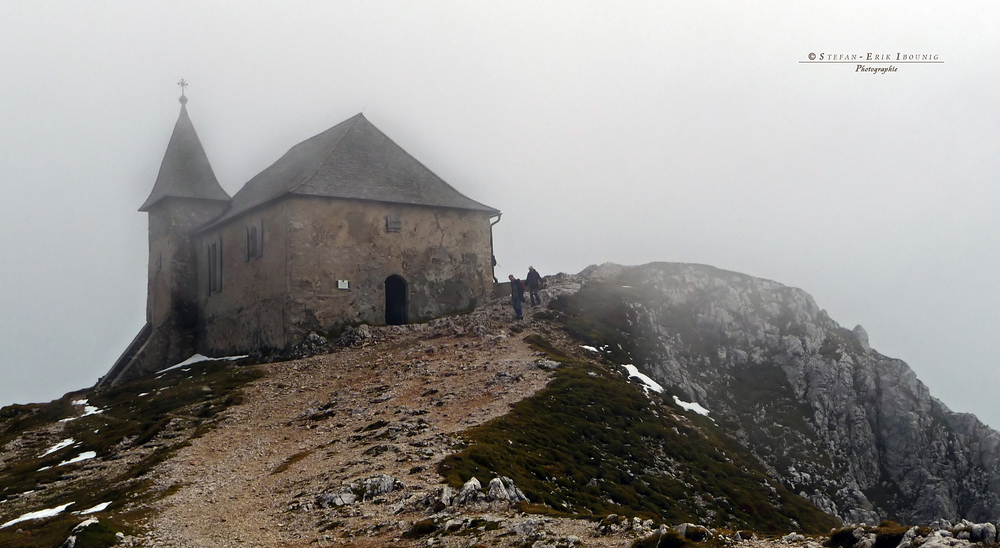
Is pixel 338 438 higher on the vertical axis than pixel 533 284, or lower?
lower

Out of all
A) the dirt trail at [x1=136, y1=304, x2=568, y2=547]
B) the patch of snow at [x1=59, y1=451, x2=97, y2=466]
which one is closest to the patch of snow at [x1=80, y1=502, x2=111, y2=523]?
the dirt trail at [x1=136, y1=304, x2=568, y2=547]

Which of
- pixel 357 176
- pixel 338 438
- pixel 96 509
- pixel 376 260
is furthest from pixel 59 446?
pixel 357 176

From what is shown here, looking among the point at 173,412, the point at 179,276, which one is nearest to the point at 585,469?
the point at 173,412

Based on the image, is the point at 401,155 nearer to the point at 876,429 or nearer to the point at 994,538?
the point at 876,429

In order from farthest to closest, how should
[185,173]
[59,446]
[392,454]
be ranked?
[185,173], [59,446], [392,454]

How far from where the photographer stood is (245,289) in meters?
46.5

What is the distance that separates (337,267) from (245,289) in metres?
6.29

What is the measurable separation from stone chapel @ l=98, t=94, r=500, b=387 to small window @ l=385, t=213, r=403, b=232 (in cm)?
5

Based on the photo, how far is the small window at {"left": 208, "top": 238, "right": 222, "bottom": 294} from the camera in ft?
163

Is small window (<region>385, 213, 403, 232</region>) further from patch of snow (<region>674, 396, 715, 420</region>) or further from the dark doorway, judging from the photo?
patch of snow (<region>674, 396, 715, 420</region>)

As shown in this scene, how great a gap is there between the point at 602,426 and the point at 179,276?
31.6 metres

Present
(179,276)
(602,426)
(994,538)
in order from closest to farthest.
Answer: (994,538) → (602,426) → (179,276)

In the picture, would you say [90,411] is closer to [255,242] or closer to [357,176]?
[255,242]

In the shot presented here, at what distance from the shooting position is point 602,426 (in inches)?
1185
